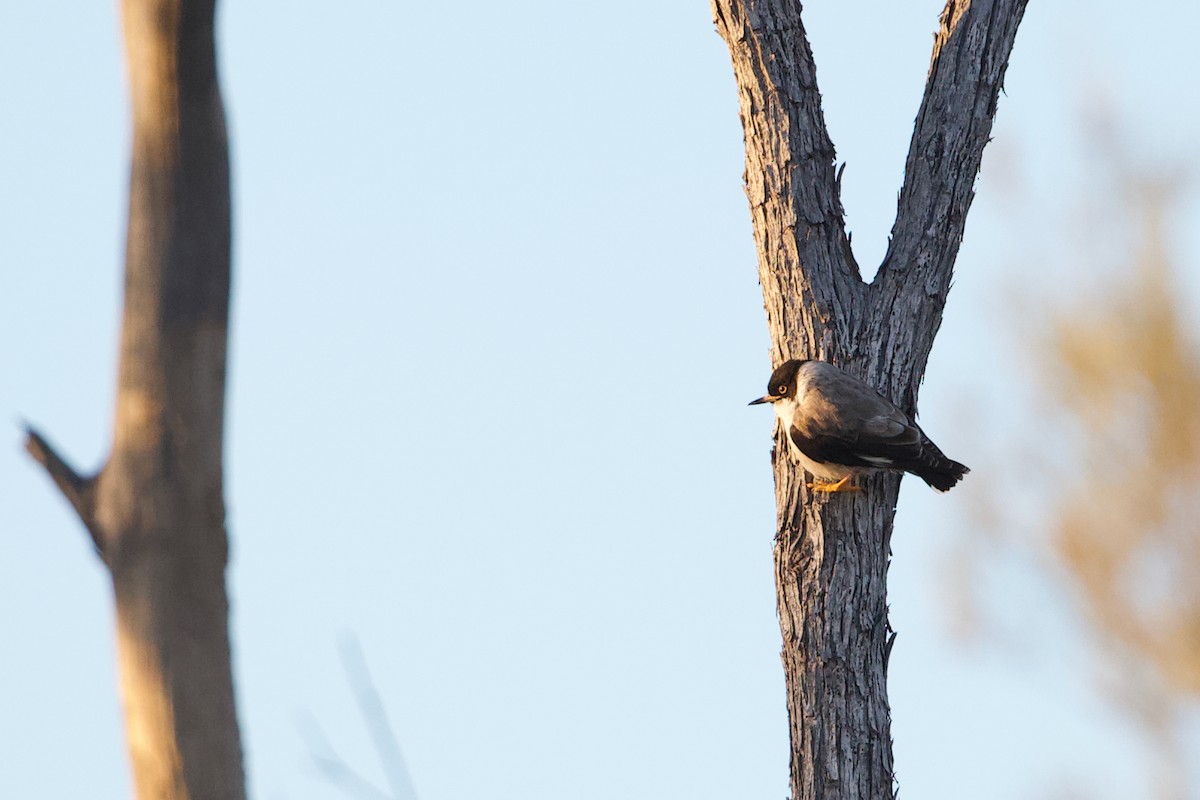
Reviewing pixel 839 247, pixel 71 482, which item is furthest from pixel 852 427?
pixel 71 482

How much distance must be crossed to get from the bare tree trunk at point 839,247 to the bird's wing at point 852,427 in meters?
0.11

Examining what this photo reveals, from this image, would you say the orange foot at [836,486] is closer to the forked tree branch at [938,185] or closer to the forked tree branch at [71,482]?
the forked tree branch at [938,185]

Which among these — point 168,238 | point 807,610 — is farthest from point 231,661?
point 807,610

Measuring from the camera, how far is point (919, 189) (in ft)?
16.9

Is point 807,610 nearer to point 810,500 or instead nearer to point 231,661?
point 810,500

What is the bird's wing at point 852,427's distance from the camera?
480 cm

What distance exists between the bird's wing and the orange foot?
0.09 meters

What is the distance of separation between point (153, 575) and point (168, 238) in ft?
2.32

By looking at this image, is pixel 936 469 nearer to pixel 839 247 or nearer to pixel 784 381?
pixel 784 381

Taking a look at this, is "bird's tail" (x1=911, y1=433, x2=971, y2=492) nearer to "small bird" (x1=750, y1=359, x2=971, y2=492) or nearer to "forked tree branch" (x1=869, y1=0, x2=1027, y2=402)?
"small bird" (x1=750, y1=359, x2=971, y2=492)

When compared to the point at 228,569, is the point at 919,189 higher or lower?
higher

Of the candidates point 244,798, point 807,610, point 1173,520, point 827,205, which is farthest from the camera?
point 1173,520

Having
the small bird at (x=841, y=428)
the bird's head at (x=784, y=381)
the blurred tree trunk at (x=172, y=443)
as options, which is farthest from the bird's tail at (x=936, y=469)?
the blurred tree trunk at (x=172, y=443)

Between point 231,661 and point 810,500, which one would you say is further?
point 810,500
